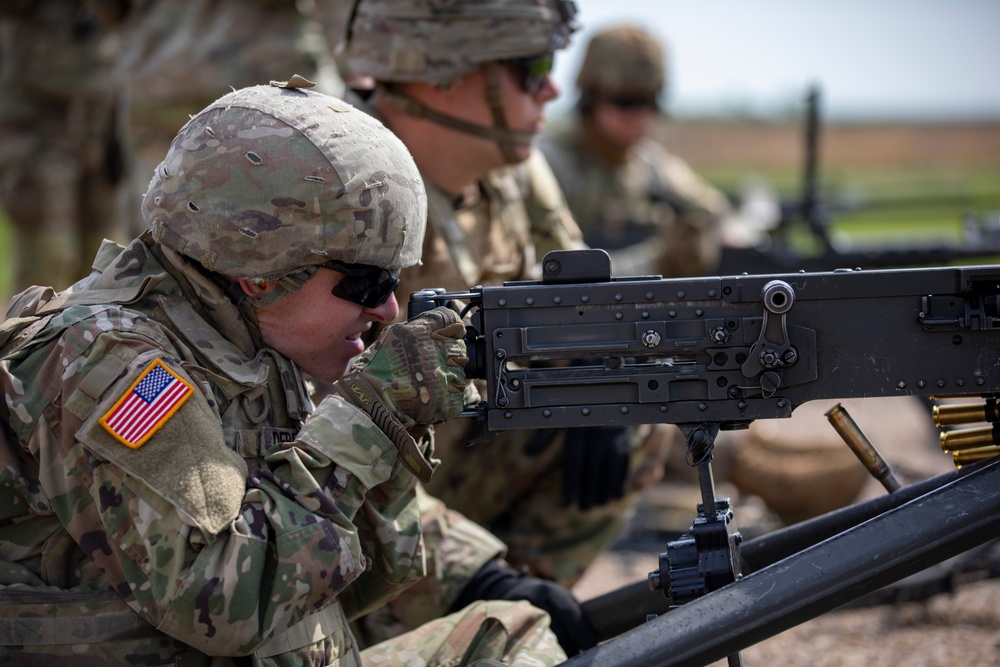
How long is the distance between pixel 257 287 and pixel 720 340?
1069mm

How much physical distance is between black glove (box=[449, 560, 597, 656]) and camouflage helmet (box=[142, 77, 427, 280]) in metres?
1.19

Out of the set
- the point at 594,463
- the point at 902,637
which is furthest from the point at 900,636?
the point at 594,463

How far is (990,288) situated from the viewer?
280 centimetres

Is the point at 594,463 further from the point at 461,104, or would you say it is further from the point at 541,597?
the point at 461,104

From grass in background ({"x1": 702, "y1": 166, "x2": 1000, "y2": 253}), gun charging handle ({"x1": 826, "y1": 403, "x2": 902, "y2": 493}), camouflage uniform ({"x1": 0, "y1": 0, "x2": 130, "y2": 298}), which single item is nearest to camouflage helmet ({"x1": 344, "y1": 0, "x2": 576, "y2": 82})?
gun charging handle ({"x1": 826, "y1": 403, "x2": 902, "y2": 493})

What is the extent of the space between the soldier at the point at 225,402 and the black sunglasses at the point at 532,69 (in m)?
1.54

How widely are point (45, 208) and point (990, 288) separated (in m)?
7.30

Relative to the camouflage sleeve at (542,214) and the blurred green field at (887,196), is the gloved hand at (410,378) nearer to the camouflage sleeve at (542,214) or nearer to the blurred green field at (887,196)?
the camouflage sleeve at (542,214)

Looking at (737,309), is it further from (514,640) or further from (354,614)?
(354,614)

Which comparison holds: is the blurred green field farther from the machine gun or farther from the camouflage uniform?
the camouflage uniform

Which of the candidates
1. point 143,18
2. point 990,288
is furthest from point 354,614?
point 143,18

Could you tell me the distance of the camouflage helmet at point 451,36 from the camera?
4.23 m

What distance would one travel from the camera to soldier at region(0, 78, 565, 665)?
2.46m

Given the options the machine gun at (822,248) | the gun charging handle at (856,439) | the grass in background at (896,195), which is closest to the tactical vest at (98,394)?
the gun charging handle at (856,439)
